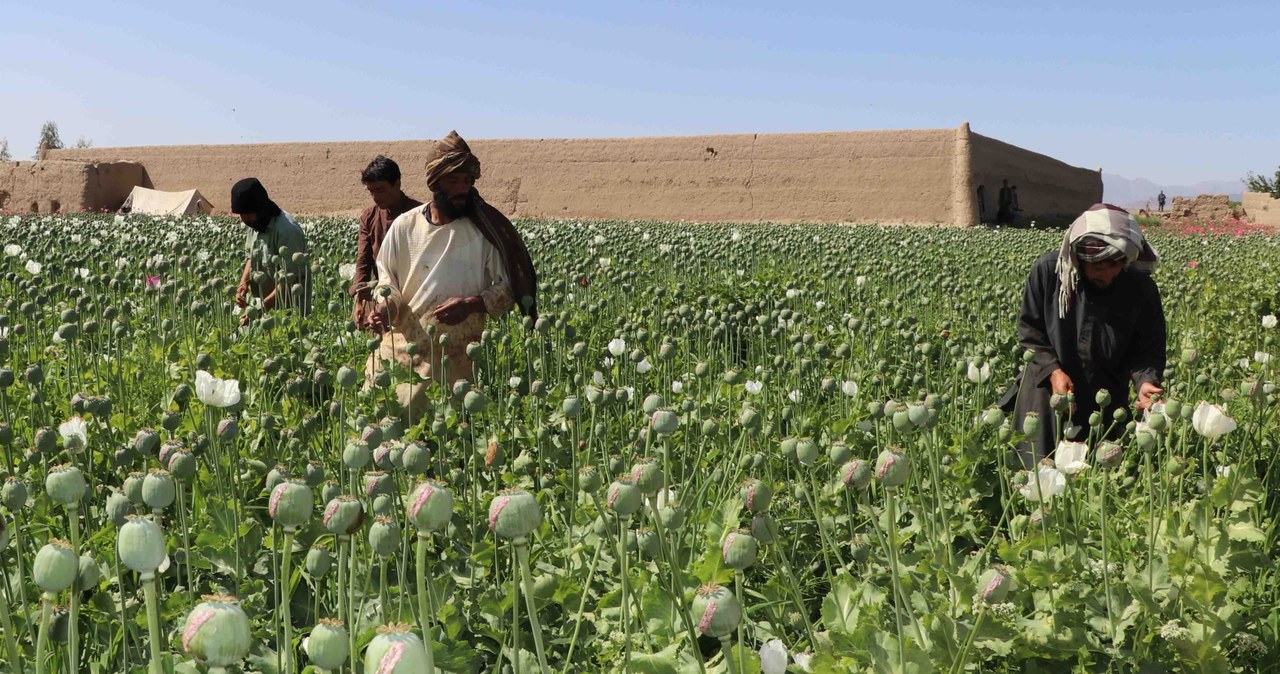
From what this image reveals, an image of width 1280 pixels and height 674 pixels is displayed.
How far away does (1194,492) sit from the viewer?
3848 millimetres

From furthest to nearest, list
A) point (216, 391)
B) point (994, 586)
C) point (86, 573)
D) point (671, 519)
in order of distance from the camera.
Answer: point (216, 391) → point (671, 519) → point (994, 586) → point (86, 573)

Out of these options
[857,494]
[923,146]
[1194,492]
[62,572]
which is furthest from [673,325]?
[923,146]

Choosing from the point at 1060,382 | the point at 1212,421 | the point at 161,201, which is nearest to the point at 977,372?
the point at 1060,382

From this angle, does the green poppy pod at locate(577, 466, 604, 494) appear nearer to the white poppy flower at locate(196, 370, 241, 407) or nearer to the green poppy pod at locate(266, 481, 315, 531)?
the green poppy pod at locate(266, 481, 315, 531)

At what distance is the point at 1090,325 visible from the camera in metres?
4.33

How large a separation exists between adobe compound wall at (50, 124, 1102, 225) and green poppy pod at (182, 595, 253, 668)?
85.4 feet

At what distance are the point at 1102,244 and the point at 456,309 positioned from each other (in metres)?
2.46

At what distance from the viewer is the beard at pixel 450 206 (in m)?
4.70

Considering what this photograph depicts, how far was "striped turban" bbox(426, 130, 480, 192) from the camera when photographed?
4.55m

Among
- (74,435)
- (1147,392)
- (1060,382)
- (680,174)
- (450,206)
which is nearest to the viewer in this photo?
(74,435)

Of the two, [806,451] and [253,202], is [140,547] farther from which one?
[253,202]

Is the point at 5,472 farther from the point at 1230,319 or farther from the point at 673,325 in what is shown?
the point at 1230,319

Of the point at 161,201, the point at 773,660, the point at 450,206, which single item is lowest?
the point at 773,660

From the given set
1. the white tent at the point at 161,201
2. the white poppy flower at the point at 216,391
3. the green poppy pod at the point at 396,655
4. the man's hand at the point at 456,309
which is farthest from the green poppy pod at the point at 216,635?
the white tent at the point at 161,201
